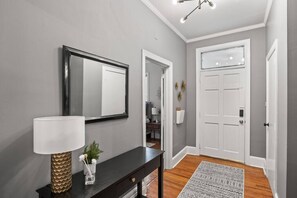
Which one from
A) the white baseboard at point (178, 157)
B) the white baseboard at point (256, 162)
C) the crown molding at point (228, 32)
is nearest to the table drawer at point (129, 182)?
the white baseboard at point (178, 157)

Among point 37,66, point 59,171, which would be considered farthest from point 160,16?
point 59,171

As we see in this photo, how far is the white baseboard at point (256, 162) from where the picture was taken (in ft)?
10.4

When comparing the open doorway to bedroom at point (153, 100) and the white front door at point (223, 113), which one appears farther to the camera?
the open doorway to bedroom at point (153, 100)

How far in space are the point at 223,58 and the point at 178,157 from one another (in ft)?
8.22

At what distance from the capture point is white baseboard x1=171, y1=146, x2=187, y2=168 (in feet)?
10.7

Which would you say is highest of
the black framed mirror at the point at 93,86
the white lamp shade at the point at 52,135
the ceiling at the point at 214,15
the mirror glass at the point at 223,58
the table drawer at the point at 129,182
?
the ceiling at the point at 214,15

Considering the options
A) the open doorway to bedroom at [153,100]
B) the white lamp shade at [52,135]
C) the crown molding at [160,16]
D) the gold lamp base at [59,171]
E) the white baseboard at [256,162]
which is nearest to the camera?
the white lamp shade at [52,135]

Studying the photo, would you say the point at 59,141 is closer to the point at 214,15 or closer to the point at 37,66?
the point at 37,66

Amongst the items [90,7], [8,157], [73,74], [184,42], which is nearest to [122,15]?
[90,7]

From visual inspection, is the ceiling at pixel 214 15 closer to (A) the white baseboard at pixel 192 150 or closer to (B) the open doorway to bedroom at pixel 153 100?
(B) the open doorway to bedroom at pixel 153 100

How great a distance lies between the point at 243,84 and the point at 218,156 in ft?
5.66

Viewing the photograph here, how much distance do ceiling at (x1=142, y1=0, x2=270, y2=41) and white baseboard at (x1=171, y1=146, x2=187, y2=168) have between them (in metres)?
2.73

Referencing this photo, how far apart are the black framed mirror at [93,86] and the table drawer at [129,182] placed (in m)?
0.66

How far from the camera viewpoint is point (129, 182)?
149 cm
